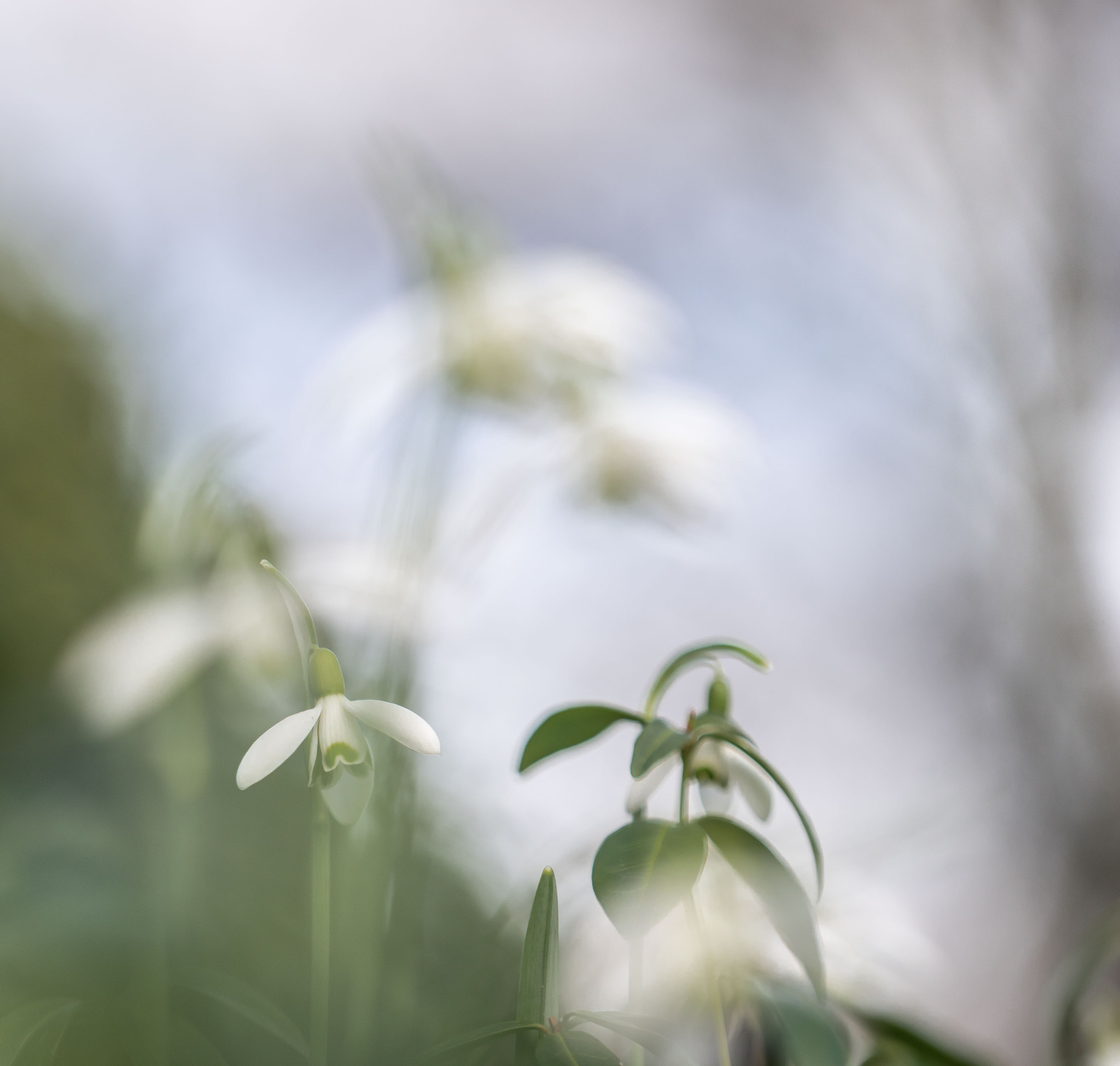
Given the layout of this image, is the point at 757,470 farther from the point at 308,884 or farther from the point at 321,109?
the point at 321,109

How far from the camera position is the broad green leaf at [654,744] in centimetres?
14

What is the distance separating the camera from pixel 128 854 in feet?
1.21

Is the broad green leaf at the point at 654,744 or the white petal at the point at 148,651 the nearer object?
the broad green leaf at the point at 654,744

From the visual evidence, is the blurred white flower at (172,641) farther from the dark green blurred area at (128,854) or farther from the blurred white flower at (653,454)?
the blurred white flower at (653,454)

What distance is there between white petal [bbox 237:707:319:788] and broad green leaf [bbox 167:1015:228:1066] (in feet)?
0.42

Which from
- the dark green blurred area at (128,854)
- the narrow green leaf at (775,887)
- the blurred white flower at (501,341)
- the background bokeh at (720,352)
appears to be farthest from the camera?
the background bokeh at (720,352)

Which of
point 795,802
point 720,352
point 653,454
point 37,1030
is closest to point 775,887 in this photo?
point 795,802

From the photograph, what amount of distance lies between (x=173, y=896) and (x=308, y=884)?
8.2 inches

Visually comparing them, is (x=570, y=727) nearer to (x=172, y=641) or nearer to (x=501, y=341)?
(x=172, y=641)

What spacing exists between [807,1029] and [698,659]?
8 centimetres

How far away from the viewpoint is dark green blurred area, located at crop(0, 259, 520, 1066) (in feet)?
0.88

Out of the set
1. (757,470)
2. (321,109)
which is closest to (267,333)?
(757,470)

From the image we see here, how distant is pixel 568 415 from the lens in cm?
46

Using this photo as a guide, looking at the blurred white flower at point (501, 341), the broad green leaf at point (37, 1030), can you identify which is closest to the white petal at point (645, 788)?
the broad green leaf at point (37, 1030)
